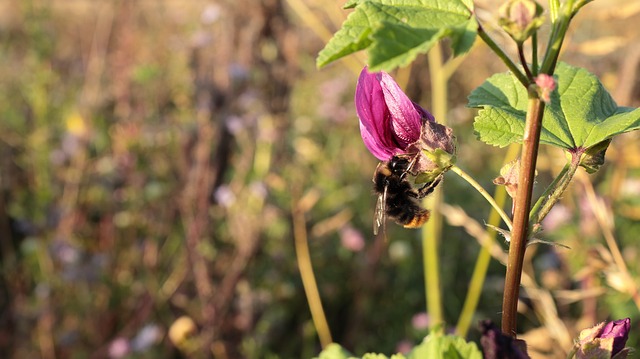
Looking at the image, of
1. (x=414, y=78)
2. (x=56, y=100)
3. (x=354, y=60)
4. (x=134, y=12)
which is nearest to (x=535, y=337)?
(x=414, y=78)

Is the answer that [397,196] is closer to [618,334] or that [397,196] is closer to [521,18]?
[618,334]

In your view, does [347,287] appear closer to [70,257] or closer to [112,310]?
[112,310]

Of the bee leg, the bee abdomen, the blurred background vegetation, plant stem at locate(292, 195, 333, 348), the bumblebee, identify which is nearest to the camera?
the bee leg

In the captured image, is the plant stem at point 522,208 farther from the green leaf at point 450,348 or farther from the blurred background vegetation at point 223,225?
the blurred background vegetation at point 223,225

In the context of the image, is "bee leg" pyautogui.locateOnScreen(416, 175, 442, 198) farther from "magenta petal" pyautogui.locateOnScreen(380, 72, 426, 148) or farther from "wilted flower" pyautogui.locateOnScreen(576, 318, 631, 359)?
"wilted flower" pyautogui.locateOnScreen(576, 318, 631, 359)

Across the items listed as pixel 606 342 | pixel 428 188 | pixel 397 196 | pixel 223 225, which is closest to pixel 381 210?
pixel 397 196

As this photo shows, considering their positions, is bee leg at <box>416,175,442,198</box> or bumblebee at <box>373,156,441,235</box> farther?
bumblebee at <box>373,156,441,235</box>

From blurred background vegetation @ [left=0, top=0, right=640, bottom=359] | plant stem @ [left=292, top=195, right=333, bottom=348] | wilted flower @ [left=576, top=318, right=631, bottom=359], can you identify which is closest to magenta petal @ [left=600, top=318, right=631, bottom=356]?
wilted flower @ [left=576, top=318, right=631, bottom=359]
